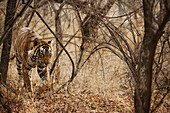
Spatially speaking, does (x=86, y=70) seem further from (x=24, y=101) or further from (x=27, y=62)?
(x=24, y=101)

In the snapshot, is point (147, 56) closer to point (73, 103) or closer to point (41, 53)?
point (73, 103)

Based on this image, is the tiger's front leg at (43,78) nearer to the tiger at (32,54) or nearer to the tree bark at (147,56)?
the tiger at (32,54)

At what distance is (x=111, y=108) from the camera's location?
3965 mm

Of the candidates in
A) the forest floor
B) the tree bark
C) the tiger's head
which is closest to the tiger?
the tiger's head

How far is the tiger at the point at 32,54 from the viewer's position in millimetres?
4480

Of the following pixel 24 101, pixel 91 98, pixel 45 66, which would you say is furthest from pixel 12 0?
pixel 91 98

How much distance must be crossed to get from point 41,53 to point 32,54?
28 centimetres

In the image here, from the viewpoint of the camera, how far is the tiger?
14.7 ft

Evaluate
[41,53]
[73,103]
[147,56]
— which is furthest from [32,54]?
[147,56]

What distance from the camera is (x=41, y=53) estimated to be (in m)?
4.50

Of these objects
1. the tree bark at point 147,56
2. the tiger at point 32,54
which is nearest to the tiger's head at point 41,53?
the tiger at point 32,54

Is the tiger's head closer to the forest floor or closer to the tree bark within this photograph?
the forest floor

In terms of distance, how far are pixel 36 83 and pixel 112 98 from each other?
1.98m

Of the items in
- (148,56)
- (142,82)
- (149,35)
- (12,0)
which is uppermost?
(12,0)
